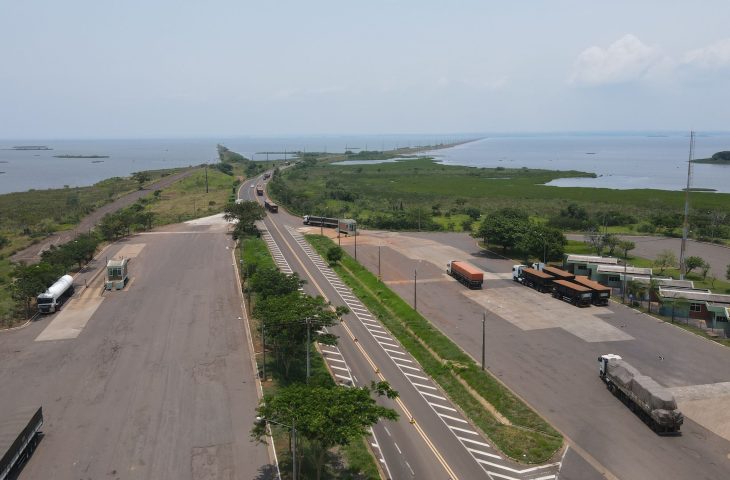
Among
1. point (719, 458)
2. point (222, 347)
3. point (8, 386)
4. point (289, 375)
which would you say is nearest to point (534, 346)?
point (719, 458)

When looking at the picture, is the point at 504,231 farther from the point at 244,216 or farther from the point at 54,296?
the point at 54,296

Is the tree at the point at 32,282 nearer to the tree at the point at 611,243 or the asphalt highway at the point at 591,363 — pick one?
the asphalt highway at the point at 591,363

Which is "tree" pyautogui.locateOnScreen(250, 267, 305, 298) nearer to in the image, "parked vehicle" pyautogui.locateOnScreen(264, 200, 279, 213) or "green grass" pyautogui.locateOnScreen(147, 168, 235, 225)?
"green grass" pyautogui.locateOnScreen(147, 168, 235, 225)

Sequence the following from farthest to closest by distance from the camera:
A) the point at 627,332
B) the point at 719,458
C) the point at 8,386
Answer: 1. the point at 627,332
2. the point at 8,386
3. the point at 719,458

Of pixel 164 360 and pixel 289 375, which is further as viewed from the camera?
pixel 164 360

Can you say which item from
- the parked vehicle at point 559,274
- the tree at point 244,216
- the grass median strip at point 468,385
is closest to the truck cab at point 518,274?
the parked vehicle at point 559,274

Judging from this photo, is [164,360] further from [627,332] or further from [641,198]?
[641,198]

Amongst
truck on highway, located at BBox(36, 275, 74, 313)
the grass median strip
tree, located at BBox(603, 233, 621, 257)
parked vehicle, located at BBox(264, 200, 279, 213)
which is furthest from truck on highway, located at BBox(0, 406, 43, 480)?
parked vehicle, located at BBox(264, 200, 279, 213)

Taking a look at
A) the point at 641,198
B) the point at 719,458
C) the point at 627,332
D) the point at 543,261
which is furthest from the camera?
the point at 641,198
